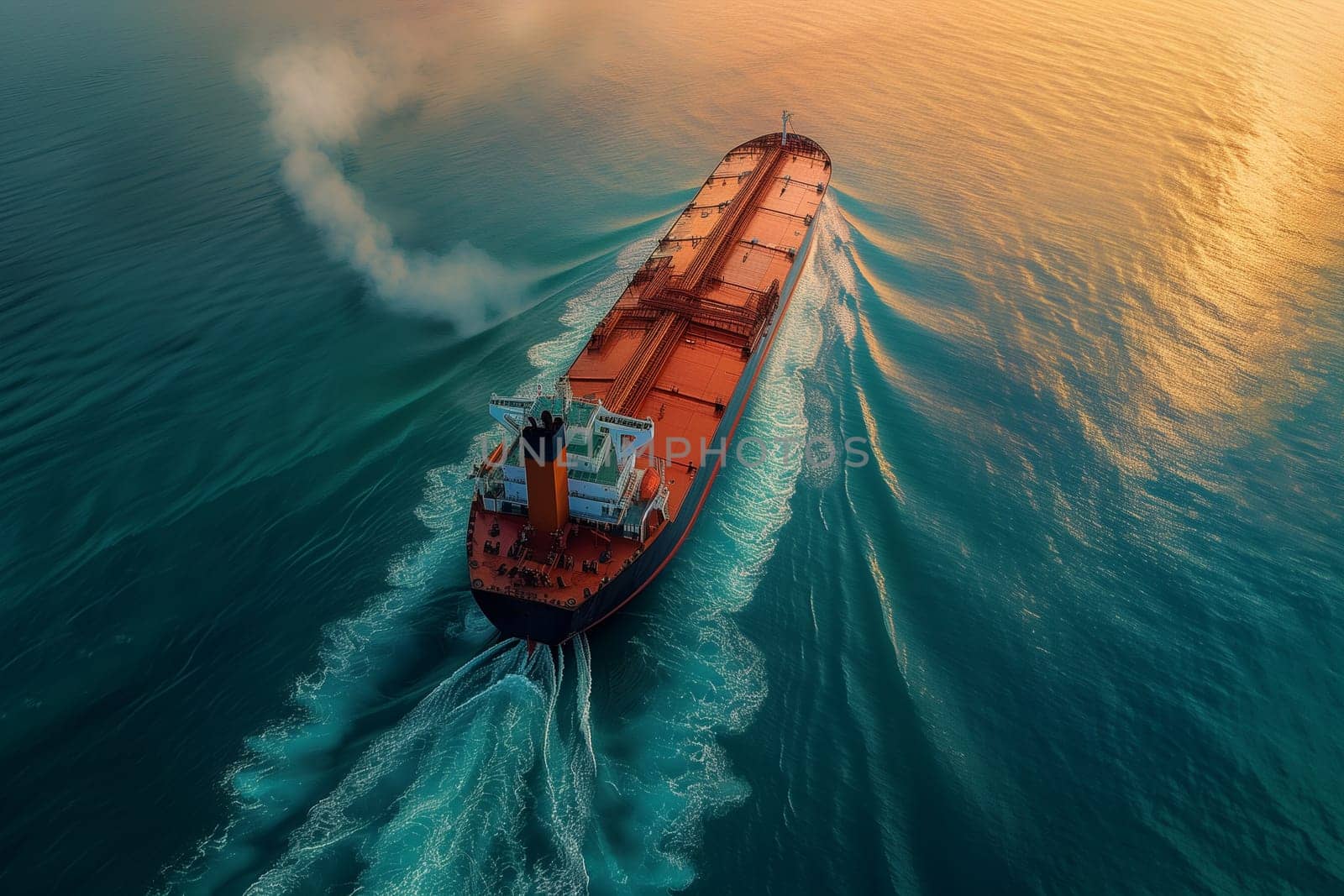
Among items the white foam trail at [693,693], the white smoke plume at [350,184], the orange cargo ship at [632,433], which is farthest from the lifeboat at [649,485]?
the white smoke plume at [350,184]

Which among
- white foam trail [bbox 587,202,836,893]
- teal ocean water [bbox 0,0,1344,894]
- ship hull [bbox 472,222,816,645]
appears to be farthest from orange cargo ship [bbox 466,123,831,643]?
teal ocean water [bbox 0,0,1344,894]

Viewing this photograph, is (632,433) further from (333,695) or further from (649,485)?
(333,695)

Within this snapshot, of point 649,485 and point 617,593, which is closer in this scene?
point 617,593

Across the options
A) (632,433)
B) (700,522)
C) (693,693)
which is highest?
(700,522)

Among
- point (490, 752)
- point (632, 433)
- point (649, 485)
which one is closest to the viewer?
point (490, 752)

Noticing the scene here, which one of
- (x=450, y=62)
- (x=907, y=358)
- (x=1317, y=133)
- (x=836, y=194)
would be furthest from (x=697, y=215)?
(x=1317, y=133)

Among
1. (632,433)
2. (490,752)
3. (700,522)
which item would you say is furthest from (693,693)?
(632,433)

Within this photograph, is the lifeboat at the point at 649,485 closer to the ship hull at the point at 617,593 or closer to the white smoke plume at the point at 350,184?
the ship hull at the point at 617,593
